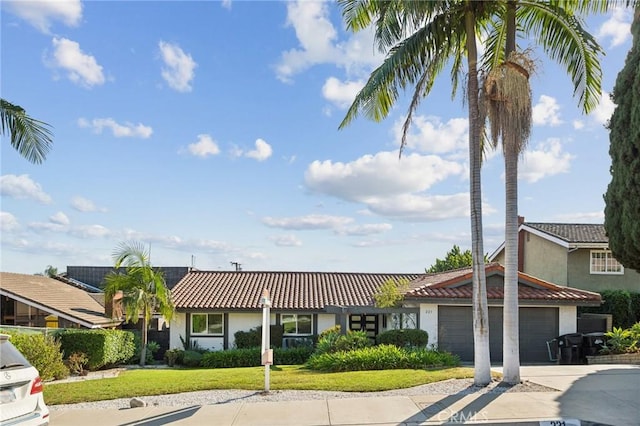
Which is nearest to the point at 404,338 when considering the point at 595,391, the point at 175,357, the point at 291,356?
the point at 291,356

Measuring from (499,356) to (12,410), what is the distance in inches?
620

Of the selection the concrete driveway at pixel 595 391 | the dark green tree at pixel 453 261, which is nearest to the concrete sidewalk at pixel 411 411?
the concrete driveway at pixel 595 391

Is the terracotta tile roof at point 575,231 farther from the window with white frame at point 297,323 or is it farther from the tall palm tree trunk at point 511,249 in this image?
the tall palm tree trunk at point 511,249

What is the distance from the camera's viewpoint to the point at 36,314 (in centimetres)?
2328

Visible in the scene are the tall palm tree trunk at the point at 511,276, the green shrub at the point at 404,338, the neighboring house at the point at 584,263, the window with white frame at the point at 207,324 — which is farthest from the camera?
the neighboring house at the point at 584,263

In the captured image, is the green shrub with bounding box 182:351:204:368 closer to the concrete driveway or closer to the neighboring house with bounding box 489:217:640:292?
the concrete driveway

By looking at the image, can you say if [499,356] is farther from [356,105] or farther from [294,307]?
[356,105]

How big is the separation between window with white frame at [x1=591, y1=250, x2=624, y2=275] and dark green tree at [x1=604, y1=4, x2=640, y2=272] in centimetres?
1530

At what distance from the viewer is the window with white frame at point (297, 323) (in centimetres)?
2356

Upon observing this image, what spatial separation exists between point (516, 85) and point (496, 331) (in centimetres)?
1007

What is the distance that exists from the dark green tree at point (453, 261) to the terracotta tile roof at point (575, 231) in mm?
10541

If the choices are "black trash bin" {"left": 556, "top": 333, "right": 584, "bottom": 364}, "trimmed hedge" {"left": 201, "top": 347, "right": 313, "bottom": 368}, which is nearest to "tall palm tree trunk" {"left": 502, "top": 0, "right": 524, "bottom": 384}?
"black trash bin" {"left": 556, "top": 333, "right": 584, "bottom": 364}

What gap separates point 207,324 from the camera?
76.6ft

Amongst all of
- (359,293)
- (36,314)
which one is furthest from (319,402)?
(36,314)
